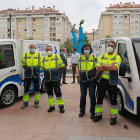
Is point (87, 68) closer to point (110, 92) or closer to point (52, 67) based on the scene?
point (110, 92)

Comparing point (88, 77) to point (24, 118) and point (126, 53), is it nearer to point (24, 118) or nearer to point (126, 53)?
point (126, 53)

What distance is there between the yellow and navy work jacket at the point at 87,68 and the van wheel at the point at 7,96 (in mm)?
2594

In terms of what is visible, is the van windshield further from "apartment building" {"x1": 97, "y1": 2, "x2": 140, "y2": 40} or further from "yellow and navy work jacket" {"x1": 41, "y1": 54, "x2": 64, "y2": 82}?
"apartment building" {"x1": 97, "y1": 2, "x2": 140, "y2": 40}

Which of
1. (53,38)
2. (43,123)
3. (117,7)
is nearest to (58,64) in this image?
(43,123)

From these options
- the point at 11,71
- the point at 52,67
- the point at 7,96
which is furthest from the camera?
the point at 11,71

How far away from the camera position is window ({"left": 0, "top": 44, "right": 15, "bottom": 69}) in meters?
5.93

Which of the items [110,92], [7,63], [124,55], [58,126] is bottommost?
[58,126]

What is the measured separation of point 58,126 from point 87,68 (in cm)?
158

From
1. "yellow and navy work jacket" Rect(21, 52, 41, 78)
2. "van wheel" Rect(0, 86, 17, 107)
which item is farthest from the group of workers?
"van wheel" Rect(0, 86, 17, 107)

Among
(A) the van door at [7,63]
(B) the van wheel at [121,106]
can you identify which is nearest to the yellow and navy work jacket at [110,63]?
(B) the van wheel at [121,106]

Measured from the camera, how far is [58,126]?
14.7 ft

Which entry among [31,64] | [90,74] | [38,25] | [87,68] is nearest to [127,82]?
[90,74]

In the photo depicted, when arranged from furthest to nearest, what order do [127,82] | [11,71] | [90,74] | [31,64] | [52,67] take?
[11,71]
[31,64]
[52,67]
[90,74]
[127,82]

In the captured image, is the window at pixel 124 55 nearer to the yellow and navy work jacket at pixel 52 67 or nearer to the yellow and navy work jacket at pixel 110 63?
the yellow and navy work jacket at pixel 110 63
